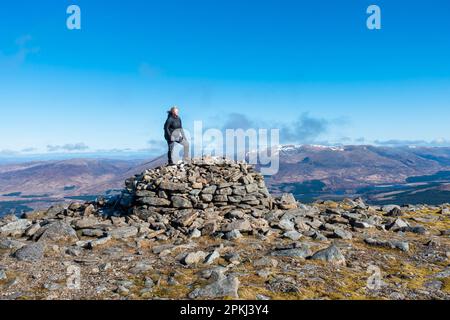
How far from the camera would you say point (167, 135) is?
23781 millimetres

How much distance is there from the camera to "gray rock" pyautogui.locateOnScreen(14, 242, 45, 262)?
14289 millimetres

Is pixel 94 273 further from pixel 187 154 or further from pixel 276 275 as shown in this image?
pixel 187 154

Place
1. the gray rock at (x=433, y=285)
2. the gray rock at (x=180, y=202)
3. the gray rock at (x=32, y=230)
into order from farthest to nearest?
1. the gray rock at (x=180, y=202)
2. the gray rock at (x=32, y=230)
3. the gray rock at (x=433, y=285)

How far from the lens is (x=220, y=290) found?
36.7 feet

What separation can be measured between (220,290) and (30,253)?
8236mm

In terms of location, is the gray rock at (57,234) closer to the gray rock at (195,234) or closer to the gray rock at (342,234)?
the gray rock at (195,234)

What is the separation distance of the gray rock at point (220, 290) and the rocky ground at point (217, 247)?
0.05 meters

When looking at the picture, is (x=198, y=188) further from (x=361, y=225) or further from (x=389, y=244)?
(x=389, y=244)

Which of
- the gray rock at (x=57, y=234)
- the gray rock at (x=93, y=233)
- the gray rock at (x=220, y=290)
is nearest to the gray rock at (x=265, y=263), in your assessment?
the gray rock at (x=220, y=290)

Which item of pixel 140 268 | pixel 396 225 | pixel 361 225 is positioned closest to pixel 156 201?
pixel 140 268

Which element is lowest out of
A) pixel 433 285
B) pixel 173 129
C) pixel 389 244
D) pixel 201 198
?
pixel 433 285

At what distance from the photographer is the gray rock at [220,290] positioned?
11.0 meters

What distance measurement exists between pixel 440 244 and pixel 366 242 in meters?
3.48
